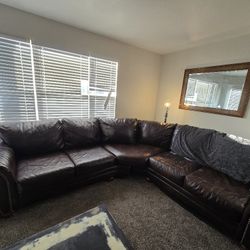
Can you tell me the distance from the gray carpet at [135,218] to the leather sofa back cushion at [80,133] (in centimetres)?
72

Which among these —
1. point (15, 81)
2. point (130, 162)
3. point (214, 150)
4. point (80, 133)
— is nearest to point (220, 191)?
point (214, 150)

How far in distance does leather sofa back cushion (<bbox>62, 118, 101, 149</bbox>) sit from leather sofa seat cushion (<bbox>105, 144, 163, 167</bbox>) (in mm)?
303

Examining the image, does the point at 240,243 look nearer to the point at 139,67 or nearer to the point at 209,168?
the point at 209,168

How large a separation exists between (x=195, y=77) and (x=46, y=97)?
9.54 feet

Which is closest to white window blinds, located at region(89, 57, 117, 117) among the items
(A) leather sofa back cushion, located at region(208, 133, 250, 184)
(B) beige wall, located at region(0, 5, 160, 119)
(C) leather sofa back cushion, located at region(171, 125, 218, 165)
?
(B) beige wall, located at region(0, 5, 160, 119)

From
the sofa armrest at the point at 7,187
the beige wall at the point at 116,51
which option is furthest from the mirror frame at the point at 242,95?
the sofa armrest at the point at 7,187

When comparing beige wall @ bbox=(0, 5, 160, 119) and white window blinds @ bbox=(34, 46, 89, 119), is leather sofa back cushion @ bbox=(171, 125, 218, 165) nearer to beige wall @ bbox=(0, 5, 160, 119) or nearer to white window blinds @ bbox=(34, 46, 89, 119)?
beige wall @ bbox=(0, 5, 160, 119)

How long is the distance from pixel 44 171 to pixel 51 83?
154cm

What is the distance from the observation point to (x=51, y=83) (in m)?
2.52

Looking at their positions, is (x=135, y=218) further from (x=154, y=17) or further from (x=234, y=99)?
(x=154, y=17)

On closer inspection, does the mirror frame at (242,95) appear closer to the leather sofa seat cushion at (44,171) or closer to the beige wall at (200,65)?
the beige wall at (200,65)

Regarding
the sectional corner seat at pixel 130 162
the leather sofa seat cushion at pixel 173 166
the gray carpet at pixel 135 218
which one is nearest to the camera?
the gray carpet at pixel 135 218

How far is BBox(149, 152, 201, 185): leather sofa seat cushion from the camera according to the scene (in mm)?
1885

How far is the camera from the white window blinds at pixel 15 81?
2.11m
